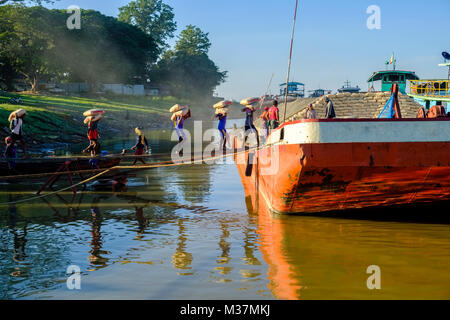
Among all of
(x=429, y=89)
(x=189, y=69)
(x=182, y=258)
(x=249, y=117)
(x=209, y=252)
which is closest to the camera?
(x=182, y=258)

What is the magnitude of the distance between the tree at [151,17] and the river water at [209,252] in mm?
100683

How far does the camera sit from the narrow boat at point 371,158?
29.6 ft

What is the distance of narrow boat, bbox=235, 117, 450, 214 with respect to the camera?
901 cm

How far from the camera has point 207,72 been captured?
111125 mm

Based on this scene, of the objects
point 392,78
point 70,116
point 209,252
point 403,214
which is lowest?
point 209,252

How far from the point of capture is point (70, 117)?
38062mm

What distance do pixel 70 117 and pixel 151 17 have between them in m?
75.7

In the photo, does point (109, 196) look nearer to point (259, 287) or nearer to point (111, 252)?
point (111, 252)

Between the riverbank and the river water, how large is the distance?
16440 millimetres

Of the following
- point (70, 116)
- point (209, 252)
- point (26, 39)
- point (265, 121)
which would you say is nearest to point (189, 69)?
point (26, 39)
